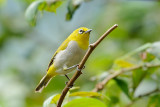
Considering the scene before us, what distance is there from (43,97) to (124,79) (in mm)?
1398

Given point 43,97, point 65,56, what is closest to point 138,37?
point 43,97

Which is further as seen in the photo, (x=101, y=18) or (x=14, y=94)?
(x=101, y=18)

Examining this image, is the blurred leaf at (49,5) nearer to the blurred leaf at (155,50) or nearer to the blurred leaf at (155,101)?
the blurred leaf at (155,50)

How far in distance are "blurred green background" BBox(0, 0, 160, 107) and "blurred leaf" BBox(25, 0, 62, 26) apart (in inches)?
45.9

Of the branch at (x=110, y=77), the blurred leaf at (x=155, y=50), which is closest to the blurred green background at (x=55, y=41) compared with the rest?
the branch at (x=110, y=77)

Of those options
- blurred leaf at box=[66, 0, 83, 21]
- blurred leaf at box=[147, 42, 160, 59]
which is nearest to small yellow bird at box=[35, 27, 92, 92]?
blurred leaf at box=[66, 0, 83, 21]

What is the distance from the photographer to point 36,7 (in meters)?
1.76

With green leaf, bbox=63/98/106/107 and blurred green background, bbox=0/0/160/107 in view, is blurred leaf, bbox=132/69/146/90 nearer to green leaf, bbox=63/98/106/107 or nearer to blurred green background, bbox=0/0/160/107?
green leaf, bbox=63/98/106/107

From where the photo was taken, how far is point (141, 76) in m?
1.99

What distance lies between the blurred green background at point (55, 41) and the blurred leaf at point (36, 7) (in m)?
1.17

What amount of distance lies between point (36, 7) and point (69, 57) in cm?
33

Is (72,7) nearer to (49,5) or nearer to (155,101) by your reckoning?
(49,5)

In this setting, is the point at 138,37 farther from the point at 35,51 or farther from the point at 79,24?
the point at 35,51

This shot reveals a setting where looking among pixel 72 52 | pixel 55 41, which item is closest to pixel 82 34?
pixel 72 52
